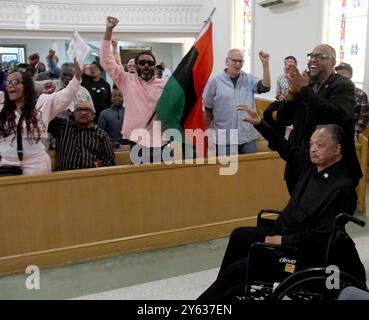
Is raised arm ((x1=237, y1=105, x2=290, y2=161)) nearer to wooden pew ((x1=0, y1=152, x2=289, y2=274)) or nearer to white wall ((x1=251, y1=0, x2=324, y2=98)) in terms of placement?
wooden pew ((x1=0, y1=152, x2=289, y2=274))

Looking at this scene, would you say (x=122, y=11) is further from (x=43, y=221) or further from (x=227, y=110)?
(x=43, y=221)

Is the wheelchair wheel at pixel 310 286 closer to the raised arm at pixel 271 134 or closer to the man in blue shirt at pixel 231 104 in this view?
the raised arm at pixel 271 134

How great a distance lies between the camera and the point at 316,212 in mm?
2314

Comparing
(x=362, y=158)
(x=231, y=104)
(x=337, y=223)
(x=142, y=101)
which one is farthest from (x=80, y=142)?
(x=362, y=158)

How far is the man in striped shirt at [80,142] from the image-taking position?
138 inches

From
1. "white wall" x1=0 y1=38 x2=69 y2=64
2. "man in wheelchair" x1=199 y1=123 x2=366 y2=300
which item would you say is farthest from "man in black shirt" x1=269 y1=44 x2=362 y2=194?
"white wall" x1=0 y1=38 x2=69 y2=64

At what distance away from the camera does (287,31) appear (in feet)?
23.3

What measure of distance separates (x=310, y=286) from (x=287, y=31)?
5832 mm

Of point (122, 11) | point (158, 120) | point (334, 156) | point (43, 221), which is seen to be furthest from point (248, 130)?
point (122, 11)

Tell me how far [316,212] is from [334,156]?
0.33 meters

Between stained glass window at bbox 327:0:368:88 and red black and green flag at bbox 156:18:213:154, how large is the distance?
9.76 ft

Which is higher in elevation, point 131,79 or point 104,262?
point 131,79

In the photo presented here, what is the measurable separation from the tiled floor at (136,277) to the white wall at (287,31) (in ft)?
12.9

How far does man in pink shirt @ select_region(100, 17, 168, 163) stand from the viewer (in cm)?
354
